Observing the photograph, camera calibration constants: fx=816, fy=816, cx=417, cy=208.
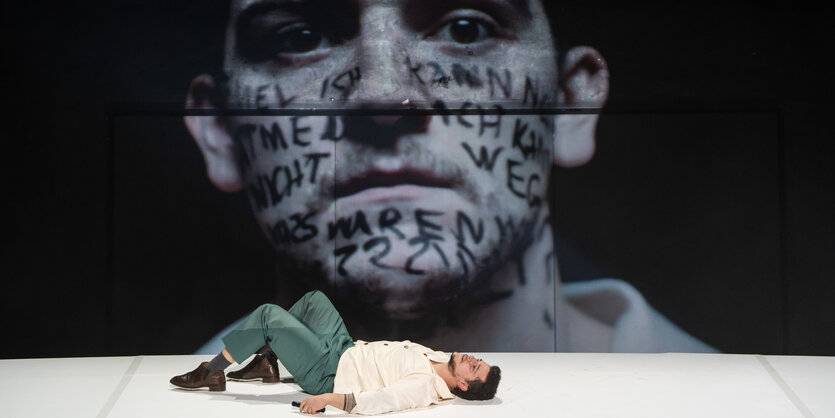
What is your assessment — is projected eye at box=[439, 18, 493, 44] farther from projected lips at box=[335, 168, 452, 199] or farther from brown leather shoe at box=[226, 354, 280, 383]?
brown leather shoe at box=[226, 354, 280, 383]

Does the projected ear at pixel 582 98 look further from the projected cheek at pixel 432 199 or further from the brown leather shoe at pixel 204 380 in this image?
the brown leather shoe at pixel 204 380

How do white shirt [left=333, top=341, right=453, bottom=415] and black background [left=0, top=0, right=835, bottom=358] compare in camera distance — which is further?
black background [left=0, top=0, right=835, bottom=358]

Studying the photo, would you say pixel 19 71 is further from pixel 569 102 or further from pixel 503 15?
pixel 569 102

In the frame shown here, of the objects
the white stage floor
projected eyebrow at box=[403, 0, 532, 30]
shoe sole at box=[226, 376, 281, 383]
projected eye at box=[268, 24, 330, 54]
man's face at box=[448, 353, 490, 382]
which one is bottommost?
the white stage floor

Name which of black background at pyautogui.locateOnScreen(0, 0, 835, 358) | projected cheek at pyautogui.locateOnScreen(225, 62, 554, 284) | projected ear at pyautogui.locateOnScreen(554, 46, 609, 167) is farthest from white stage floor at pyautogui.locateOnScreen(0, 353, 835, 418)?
projected ear at pyautogui.locateOnScreen(554, 46, 609, 167)

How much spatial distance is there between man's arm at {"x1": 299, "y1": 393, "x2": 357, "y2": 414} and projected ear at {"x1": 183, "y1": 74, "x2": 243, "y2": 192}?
2.25 meters

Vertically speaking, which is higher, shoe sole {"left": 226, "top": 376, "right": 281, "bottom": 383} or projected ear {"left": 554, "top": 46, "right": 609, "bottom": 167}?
projected ear {"left": 554, "top": 46, "right": 609, "bottom": 167}

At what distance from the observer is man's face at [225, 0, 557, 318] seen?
580 centimetres

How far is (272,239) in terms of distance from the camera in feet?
19.0

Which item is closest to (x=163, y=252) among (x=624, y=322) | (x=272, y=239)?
(x=272, y=239)

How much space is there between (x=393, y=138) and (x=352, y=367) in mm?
2076

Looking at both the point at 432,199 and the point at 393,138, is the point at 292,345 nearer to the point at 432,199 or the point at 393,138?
the point at 432,199

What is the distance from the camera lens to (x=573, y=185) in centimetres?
586

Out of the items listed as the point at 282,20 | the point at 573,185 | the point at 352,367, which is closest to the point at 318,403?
the point at 352,367
